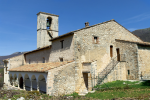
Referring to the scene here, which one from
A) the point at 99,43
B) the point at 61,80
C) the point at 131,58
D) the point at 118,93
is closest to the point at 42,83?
the point at 61,80

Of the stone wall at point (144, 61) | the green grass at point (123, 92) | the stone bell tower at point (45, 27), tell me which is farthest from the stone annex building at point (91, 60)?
the stone bell tower at point (45, 27)

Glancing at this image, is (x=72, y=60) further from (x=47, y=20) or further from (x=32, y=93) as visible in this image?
(x=47, y=20)

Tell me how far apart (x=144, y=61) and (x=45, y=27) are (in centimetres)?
1741

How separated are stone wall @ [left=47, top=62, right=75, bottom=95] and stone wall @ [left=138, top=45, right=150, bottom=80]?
26.9 ft

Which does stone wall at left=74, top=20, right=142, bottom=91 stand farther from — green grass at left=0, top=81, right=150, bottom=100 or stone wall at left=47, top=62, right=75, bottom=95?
green grass at left=0, top=81, right=150, bottom=100

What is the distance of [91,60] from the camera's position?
16.3m

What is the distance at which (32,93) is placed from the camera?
1359cm

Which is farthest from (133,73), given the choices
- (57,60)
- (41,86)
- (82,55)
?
(41,86)

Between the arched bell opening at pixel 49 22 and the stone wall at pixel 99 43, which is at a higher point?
the arched bell opening at pixel 49 22

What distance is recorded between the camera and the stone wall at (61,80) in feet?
44.8

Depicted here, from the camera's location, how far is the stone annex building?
569 inches

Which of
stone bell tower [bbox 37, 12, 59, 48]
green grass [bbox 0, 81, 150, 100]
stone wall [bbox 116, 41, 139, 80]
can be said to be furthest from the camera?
stone bell tower [bbox 37, 12, 59, 48]

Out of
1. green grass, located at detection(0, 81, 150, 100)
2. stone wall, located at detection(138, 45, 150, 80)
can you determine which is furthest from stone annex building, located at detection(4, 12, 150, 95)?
green grass, located at detection(0, 81, 150, 100)

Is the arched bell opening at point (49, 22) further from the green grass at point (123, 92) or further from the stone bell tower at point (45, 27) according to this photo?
the green grass at point (123, 92)
